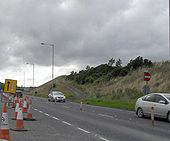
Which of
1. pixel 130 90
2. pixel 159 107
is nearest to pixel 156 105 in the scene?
pixel 159 107

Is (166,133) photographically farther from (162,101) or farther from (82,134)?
(162,101)

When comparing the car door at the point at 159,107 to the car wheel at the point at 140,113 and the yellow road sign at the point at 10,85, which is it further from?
the yellow road sign at the point at 10,85

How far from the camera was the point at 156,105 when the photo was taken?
2227 cm

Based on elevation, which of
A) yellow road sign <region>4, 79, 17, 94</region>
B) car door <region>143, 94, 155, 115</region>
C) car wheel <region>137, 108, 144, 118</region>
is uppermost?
yellow road sign <region>4, 79, 17, 94</region>

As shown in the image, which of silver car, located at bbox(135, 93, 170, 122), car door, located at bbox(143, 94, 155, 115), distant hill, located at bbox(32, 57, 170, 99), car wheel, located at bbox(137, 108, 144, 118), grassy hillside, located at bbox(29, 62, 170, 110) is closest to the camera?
silver car, located at bbox(135, 93, 170, 122)

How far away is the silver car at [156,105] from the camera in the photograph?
21.5 meters

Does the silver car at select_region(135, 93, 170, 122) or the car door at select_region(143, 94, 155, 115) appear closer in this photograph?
the silver car at select_region(135, 93, 170, 122)

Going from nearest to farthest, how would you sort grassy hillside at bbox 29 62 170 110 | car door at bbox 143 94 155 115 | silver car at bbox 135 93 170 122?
silver car at bbox 135 93 170 122 → car door at bbox 143 94 155 115 → grassy hillside at bbox 29 62 170 110

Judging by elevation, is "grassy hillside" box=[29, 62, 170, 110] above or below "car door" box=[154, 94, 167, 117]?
above

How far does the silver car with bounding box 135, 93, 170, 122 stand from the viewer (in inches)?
848

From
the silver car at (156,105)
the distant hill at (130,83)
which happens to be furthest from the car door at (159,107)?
the distant hill at (130,83)

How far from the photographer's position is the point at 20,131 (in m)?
14.7

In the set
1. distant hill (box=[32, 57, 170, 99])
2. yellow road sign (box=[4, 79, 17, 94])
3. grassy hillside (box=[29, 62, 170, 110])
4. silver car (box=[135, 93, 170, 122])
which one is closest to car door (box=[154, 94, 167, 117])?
silver car (box=[135, 93, 170, 122])

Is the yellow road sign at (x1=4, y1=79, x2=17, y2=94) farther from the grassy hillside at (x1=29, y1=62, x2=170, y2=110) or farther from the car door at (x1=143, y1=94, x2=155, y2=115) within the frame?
the grassy hillside at (x1=29, y1=62, x2=170, y2=110)
